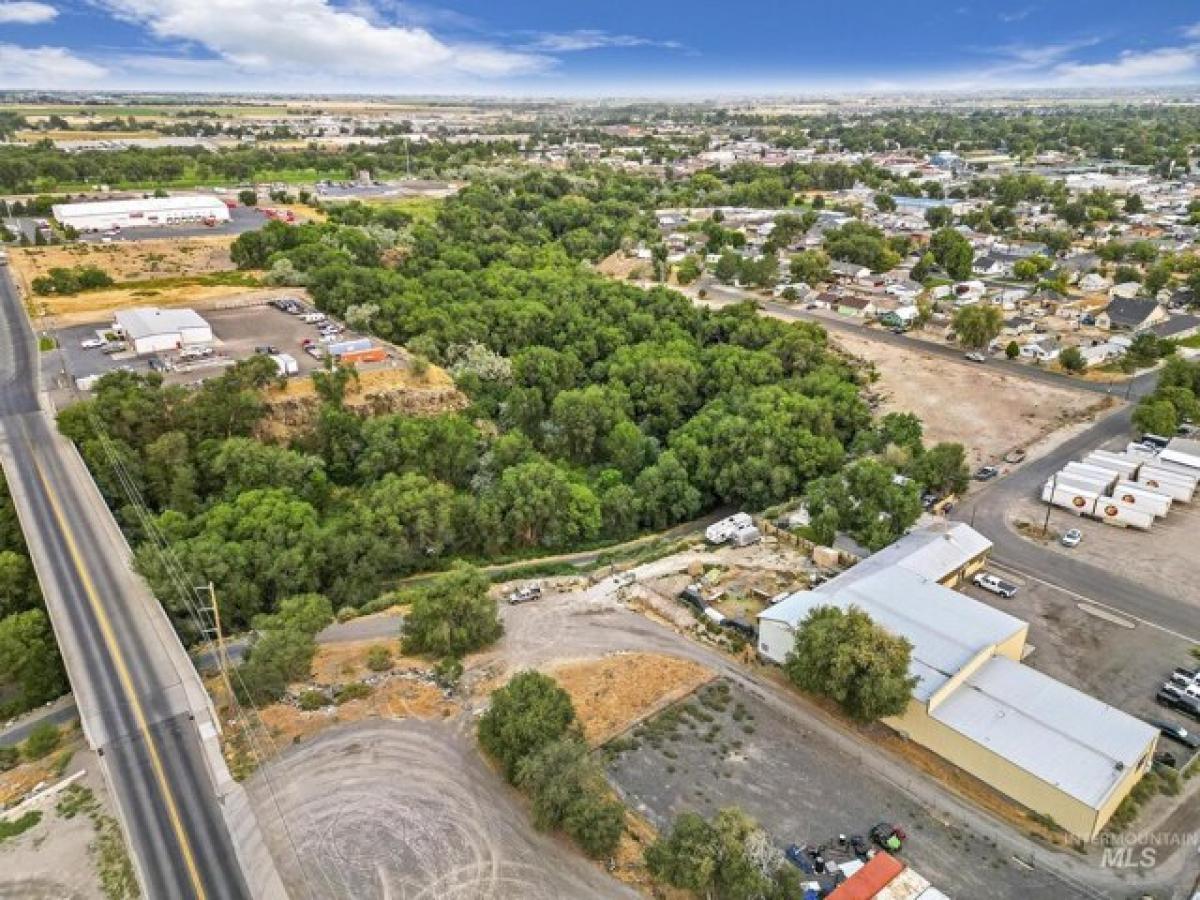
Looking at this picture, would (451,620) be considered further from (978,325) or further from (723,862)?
(978,325)

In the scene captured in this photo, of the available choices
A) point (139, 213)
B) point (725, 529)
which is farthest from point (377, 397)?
point (139, 213)

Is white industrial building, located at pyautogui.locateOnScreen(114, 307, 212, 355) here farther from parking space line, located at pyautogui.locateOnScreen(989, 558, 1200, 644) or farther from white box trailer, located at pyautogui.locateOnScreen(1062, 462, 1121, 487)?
white box trailer, located at pyautogui.locateOnScreen(1062, 462, 1121, 487)

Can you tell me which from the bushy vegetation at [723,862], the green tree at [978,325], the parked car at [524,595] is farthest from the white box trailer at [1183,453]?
the bushy vegetation at [723,862]

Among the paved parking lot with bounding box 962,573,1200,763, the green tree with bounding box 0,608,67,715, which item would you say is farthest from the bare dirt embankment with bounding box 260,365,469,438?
the paved parking lot with bounding box 962,573,1200,763

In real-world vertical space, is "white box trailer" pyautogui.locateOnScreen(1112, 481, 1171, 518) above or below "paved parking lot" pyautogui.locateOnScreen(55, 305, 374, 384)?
below

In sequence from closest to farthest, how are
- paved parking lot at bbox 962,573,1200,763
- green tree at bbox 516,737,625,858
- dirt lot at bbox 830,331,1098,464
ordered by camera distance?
1. green tree at bbox 516,737,625,858
2. paved parking lot at bbox 962,573,1200,763
3. dirt lot at bbox 830,331,1098,464

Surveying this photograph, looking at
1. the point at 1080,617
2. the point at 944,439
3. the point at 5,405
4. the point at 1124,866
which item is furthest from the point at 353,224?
the point at 1124,866

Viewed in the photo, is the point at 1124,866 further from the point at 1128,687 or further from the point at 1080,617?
the point at 1080,617
